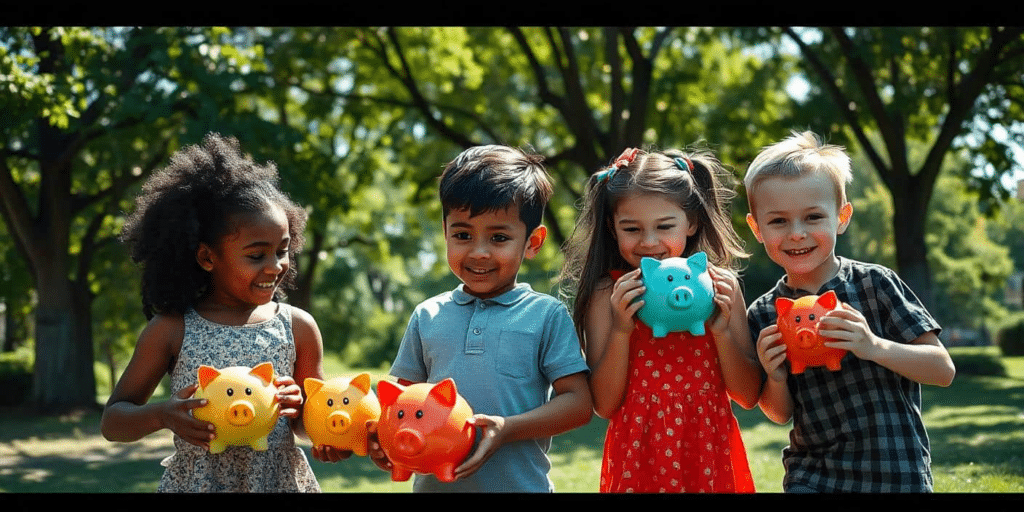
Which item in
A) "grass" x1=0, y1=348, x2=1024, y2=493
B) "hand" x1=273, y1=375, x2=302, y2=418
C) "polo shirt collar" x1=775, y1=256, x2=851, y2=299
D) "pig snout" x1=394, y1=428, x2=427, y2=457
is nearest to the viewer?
"pig snout" x1=394, y1=428, x2=427, y2=457

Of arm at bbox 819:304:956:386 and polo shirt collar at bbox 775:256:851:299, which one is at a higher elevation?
polo shirt collar at bbox 775:256:851:299

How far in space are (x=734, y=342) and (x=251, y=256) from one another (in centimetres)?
204

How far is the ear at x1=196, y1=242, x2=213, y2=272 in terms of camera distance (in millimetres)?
4039

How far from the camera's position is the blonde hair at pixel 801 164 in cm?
400

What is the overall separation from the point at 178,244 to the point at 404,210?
22.7 m

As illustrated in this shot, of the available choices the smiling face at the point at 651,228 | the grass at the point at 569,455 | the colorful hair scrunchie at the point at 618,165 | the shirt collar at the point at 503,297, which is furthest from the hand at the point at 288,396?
the grass at the point at 569,455

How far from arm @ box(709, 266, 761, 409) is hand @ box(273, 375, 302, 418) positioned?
1706 millimetres

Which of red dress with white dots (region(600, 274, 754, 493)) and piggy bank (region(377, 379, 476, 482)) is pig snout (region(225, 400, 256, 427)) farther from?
red dress with white dots (region(600, 274, 754, 493))

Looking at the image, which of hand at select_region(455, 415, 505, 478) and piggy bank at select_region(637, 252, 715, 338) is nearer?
hand at select_region(455, 415, 505, 478)

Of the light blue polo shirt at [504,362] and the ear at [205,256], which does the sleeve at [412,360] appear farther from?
the ear at [205,256]

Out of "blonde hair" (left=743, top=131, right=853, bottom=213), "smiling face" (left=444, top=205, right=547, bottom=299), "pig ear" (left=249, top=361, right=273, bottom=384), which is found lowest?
"pig ear" (left=249, top=361, right=273, bottom=384)

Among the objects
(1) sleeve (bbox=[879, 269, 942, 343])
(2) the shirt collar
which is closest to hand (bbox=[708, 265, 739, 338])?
(1) sleeve (bbox=[879, 269, 942, 343])

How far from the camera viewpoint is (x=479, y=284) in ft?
12.8
